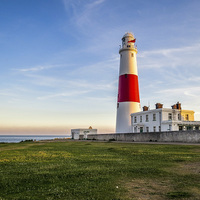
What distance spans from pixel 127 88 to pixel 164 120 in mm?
9663

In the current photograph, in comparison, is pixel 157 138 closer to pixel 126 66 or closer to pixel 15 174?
pixel 126 66

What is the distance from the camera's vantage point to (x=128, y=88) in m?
44.8

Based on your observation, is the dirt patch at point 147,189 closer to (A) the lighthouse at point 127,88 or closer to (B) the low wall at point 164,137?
(B) the low wall at point 164,137

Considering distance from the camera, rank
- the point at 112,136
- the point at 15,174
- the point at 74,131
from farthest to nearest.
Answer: the point at 74,131, the point at 112,136, the point at 15,174

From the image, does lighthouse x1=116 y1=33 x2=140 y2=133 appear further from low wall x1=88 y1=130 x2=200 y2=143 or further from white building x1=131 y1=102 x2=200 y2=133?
low wall x1=88 y1=130 x2=200 y2=143

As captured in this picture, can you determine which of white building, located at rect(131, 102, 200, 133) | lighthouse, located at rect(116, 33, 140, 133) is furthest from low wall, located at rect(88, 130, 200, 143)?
white building, located at rect(131, 102, 200, 133)

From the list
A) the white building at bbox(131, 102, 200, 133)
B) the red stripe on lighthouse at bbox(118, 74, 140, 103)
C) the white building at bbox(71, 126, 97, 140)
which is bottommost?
the white building at bbox(71, 126, 97, 140)

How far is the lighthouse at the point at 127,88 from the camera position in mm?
45094

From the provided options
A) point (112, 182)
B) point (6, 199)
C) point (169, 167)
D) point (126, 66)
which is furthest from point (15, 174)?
point (126, 66)

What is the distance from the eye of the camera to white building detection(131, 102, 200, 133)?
40.5 m

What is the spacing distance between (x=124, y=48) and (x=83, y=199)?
146 ft

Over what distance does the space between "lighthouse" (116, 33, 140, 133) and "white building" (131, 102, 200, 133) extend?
162cm

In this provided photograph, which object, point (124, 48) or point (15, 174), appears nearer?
point (15, 174)

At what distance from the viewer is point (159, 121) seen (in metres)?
41.8
